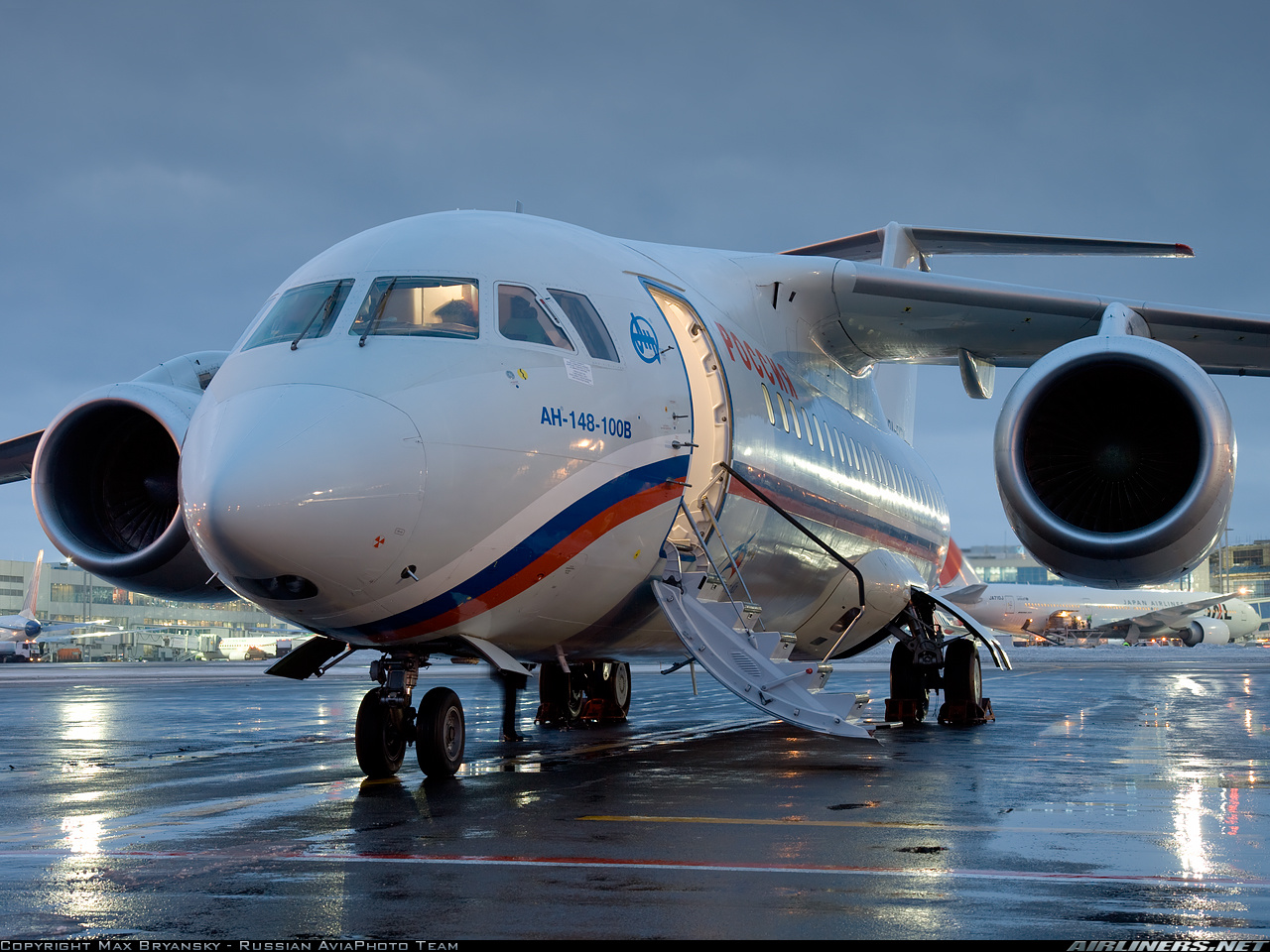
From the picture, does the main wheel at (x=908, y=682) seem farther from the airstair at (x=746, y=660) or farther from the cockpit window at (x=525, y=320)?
the cockpit window at (x=525, y=320)

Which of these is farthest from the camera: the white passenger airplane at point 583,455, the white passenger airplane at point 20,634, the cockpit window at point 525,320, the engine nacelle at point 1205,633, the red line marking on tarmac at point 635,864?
the engine nacelle at point 1205,633

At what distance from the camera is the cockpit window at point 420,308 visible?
752cm

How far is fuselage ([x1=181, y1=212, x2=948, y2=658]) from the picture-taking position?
6.62 metres

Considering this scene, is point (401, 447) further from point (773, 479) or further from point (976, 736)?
point (976, 736)

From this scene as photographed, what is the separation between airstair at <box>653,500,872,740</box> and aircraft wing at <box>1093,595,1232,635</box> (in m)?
72.3

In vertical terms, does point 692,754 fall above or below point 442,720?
below

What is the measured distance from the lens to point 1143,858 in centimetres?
548

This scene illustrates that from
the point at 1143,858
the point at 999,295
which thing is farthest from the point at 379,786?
the point at 999,295

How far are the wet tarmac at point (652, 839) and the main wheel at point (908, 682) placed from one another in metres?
1.58

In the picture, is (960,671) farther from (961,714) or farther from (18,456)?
(18,456)

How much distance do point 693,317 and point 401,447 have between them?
368cm

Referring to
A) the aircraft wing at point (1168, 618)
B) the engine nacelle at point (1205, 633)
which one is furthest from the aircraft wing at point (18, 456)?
the engine nacelle at point (1205, 633)

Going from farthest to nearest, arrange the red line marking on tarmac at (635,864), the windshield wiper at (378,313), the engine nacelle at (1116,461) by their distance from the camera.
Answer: the engine nacelle at (1116,461) < the windshield wiper at (378,313) < the red line marking on tarmac at (635,864)

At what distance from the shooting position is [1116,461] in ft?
34.5
